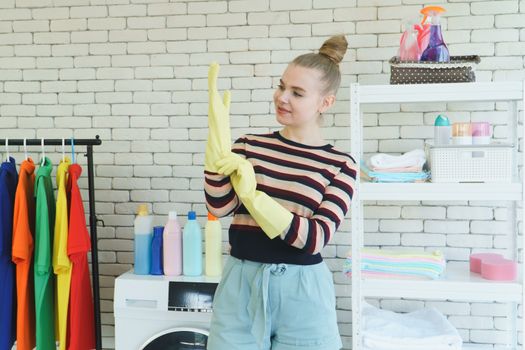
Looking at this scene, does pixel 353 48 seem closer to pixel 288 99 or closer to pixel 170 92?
pixel 170 92

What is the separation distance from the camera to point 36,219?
225 centimetres

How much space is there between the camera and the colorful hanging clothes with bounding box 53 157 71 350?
87.7 inches

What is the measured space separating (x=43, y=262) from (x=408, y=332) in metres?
1.57

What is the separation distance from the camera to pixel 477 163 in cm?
196

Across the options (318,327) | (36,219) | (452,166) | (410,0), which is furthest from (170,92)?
(318,327)

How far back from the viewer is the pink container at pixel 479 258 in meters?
2.15

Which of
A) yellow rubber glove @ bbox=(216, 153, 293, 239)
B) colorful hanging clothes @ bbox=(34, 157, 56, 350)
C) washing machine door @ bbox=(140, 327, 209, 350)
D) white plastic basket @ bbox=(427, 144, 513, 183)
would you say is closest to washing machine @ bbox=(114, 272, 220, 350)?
washing machine door @ bbox=(140, 327, 209, 350)

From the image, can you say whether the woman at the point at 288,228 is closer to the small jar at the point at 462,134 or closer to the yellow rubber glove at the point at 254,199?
the yellow rubber glove at the point at 254,199

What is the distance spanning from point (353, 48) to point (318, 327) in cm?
147

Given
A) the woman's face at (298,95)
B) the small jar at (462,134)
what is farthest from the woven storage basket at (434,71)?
the woman's face at (298,95)

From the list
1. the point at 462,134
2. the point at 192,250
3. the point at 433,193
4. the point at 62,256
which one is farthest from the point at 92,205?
the point at 462,134

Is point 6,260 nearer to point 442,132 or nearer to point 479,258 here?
point 442,132

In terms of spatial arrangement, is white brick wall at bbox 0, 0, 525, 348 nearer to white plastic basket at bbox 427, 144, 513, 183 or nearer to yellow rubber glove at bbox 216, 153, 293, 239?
white plastic basket at bbox 427, 144, 513, 183

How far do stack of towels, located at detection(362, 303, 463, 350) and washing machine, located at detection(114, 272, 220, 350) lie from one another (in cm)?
67
